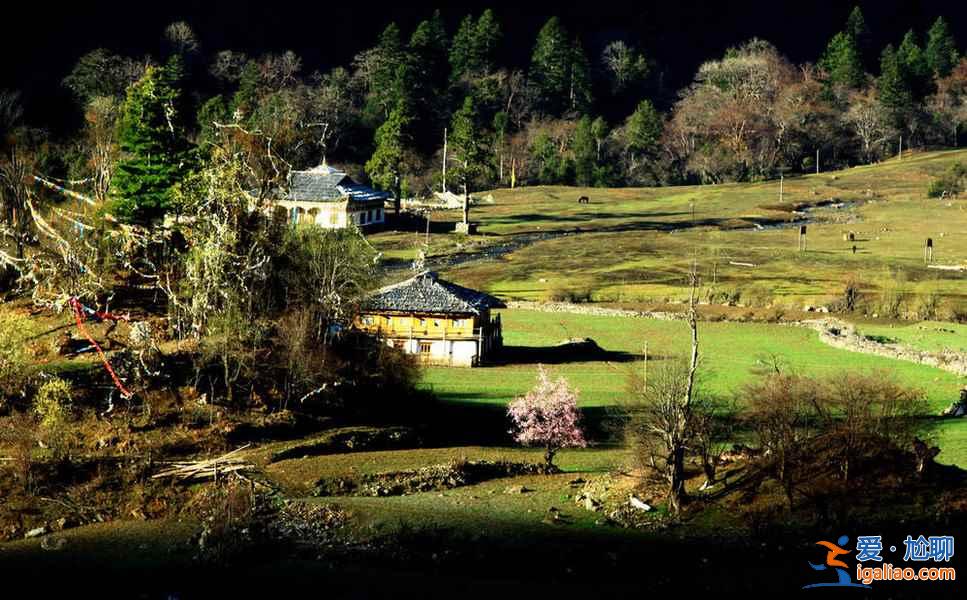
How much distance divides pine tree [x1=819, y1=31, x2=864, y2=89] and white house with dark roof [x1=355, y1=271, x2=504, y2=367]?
111358 millimetres

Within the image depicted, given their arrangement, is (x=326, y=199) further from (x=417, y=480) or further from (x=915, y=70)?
(x=915, y=70)

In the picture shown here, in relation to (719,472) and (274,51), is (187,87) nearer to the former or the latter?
(274,51)

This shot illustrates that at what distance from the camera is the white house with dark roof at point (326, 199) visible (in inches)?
3664

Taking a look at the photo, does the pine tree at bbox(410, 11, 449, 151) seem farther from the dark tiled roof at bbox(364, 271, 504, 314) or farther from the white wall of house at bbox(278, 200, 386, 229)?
the dark tiled roof at bbox(364, 271, 504, 314)

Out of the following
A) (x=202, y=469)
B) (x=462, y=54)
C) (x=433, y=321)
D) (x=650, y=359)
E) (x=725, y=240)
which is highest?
(x=462, y=54)

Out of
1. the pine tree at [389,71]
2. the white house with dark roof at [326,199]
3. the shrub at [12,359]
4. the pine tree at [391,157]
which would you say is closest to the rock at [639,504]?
the shrub at [12,359]

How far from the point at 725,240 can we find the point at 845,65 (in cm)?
6578

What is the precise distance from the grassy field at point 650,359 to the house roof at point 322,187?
25.1 m

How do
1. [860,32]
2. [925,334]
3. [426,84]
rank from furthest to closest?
[860,32]
[426,84]
[925,334]

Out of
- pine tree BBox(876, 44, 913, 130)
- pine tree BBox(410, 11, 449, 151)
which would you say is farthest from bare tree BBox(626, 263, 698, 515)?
pine tree BBox(876, 44, 913, 130)

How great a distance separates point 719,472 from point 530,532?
6557 mm

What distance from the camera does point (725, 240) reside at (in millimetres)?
102625

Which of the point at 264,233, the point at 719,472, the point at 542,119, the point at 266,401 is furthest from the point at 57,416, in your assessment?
the point at 542,119

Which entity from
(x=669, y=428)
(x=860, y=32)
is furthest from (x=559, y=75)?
(x=669, y=428)
